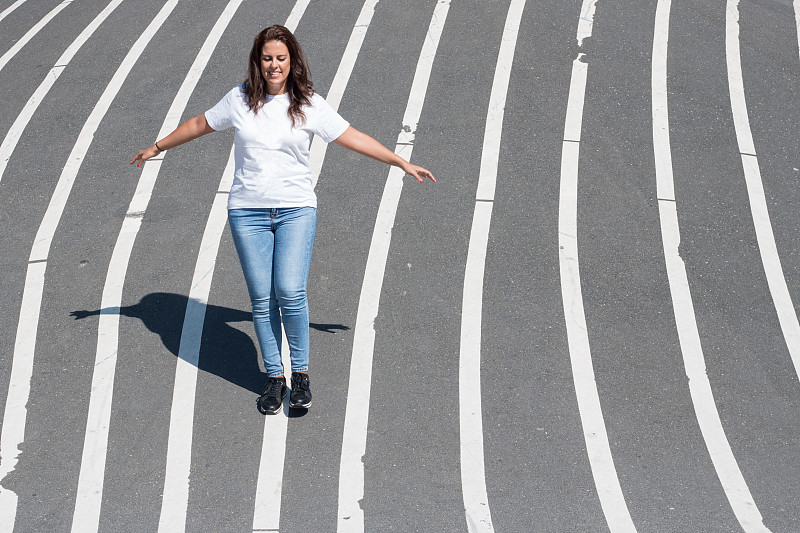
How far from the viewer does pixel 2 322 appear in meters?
5.89

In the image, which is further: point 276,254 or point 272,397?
point 272,397

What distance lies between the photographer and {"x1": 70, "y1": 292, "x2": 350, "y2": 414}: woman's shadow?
553 centimetres

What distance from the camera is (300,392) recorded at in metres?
5.09

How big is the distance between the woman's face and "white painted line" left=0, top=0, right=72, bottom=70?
614 cm

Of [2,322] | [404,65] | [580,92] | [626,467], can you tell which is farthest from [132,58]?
[626,467]

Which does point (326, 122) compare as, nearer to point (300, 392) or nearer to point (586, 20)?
point (300, 392)

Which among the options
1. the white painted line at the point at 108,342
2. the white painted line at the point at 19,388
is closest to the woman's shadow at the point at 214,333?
the white painted line at the point at 108,342

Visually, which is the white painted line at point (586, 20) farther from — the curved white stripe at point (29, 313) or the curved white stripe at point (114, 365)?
the curved white stripe at point (29, 313)

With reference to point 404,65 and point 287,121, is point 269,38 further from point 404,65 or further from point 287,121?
point 404,65

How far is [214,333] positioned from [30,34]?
245 inches

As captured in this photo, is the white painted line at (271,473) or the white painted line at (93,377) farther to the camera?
the white painted line at (93,377)

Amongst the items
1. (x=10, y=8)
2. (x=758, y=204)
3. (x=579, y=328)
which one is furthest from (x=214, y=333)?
(x=10, y=8)

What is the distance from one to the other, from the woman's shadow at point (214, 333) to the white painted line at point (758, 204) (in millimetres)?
3269

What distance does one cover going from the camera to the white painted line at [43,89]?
25.8ft
